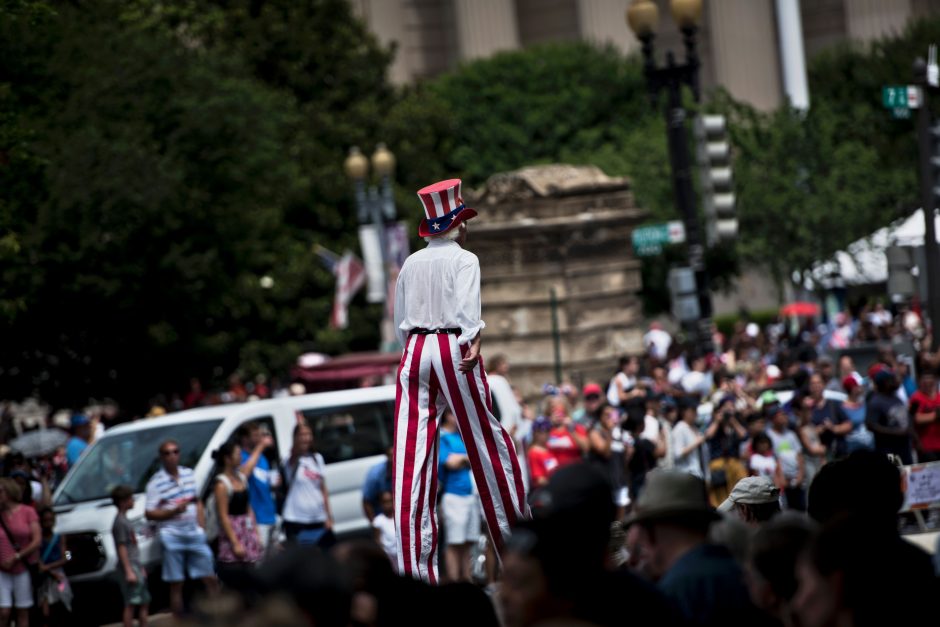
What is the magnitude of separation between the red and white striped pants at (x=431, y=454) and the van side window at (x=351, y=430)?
848cm

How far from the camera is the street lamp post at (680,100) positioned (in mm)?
21625

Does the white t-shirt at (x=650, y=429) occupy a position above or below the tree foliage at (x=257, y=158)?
below

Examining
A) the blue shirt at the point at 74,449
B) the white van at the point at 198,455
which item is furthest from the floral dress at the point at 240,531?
the blue shirt at the point at 74,449

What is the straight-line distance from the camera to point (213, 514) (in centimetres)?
1551

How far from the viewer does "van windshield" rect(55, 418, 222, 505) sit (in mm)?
16875

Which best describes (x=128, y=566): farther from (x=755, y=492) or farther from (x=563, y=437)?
(x=755, y=492)

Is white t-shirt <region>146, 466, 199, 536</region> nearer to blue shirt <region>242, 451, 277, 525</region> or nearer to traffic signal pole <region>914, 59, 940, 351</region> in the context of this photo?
blue shirt <region>242, 451, 277, 525</region>

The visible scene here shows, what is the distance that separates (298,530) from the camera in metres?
15.8

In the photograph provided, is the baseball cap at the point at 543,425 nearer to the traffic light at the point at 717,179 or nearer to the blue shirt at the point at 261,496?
the blue shirt at the point at 261,496

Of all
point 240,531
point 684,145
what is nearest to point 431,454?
point 240,531

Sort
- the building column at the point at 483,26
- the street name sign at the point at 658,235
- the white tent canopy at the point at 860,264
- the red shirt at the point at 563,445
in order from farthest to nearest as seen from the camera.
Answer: the building column at the point at 483,26
the white tent canopy at the point at 860,264
the street name sign at the point at 658,235
the red shirt at the point at 563,445

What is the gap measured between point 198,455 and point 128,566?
6.70 feet

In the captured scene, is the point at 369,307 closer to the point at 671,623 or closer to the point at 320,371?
the point at 320,371

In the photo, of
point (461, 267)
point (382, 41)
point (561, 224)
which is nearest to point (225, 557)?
point (461, 267)
